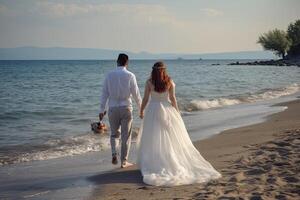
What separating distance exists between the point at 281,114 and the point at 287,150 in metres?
8.07

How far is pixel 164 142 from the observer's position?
25.0 ft

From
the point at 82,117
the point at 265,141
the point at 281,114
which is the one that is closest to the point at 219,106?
the point at 281,114

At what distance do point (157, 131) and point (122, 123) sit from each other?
34.3 inches

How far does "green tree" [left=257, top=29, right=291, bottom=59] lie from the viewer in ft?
316

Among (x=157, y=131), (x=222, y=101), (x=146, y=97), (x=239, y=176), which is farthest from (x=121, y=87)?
(x=222, y=101)

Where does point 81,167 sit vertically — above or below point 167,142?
below

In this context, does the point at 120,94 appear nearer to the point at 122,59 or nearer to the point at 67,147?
the point at 122,59

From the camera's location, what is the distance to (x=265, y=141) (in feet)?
34.0

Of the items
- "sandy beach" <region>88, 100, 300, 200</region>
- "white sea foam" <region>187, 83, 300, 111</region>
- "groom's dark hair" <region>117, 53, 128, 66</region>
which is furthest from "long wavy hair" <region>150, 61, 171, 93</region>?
"white sea foam" <region>187, 83, 300, 111</region>

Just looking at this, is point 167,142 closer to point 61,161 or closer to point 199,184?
point 199,184

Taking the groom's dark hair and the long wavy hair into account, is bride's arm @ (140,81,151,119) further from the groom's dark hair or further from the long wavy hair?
the groom's dark hair

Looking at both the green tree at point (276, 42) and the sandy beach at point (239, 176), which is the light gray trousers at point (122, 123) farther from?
the green tree at point (276, 42)

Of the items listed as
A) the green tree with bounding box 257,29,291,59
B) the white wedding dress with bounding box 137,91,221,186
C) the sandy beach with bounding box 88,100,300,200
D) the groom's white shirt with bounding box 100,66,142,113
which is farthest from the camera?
the green tree with bounding box 257,29,291,59

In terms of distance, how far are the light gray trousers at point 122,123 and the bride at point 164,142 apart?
338 millimetres
